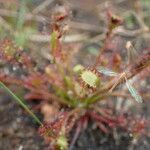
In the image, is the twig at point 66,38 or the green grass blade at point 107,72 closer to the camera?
the green grass blade at point 107,72

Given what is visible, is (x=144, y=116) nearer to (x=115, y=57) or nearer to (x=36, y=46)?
(x=115, y=57)

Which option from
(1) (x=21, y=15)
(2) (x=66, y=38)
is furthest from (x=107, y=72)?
(2) (x=66, y=38)

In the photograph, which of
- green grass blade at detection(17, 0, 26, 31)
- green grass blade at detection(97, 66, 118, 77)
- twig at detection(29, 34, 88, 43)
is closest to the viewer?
green grass blade at detection(97, 66, 118, 77)

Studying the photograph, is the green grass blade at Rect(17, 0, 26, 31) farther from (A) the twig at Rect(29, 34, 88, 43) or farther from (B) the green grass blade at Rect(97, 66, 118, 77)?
(B) the green grass blade at Rect(97, 66, 118, 77)

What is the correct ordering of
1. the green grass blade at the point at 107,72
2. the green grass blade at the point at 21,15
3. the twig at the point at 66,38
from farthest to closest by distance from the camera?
the twig at the point at 66,38
the green grass blade at the point at 21,15
the green grass blade at the point at 107,72

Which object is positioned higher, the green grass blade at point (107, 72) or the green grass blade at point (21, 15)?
the green grass blade at point (21, 15)

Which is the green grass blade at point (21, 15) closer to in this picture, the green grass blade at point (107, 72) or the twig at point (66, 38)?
the twig at point (66, 38)

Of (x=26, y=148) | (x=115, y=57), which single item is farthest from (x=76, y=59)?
(x=26, y=148)

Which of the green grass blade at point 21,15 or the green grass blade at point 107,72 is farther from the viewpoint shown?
the green grass blade at point 21,15

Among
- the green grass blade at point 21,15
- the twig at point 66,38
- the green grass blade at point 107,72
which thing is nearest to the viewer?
the green grass blade at point 107,72

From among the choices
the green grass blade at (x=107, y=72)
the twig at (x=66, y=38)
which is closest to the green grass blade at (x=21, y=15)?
the twig at (x=66, y=38)

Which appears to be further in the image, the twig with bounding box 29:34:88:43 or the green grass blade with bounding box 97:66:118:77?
the twig with bounding box 29:34:88:43

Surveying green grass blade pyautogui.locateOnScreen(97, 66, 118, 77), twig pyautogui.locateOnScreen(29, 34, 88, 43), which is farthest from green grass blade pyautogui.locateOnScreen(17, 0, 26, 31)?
green grass blade pyautogui.locateOnScreen(97, 66, 118, 77)
